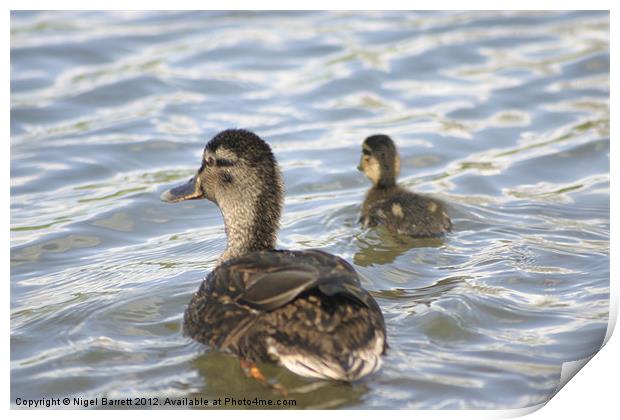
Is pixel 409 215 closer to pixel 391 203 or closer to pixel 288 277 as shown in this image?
pixel 391 203

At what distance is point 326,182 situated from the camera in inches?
303

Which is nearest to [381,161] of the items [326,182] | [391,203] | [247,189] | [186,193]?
[391,203]

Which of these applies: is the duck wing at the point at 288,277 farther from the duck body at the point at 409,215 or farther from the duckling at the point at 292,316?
the duck body at the point at 409,215

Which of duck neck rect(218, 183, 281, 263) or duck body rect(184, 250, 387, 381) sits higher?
duck neck rect(218, 183, 281, 263)

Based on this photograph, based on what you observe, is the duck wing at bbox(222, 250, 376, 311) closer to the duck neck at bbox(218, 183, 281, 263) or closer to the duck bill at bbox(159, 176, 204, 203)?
the duck neck at bbox(218, 183, 281, 263)

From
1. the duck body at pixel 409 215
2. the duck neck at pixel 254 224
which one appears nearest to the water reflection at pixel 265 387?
the duck neck at pixel 254 224

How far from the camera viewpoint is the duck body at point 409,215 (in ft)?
21.3

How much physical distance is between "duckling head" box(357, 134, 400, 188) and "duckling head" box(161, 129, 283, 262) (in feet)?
6.71

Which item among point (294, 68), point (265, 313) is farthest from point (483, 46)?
point (265, 313)

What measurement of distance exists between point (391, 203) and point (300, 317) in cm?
254

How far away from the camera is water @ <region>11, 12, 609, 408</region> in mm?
4746

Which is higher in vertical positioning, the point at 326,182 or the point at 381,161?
the point at 381,161

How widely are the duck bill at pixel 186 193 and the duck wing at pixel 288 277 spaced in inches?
40.8

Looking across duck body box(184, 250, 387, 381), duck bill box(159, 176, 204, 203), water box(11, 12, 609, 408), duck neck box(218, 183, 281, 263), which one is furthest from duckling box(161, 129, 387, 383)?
duck bill box(159, 176, 204, 203)
